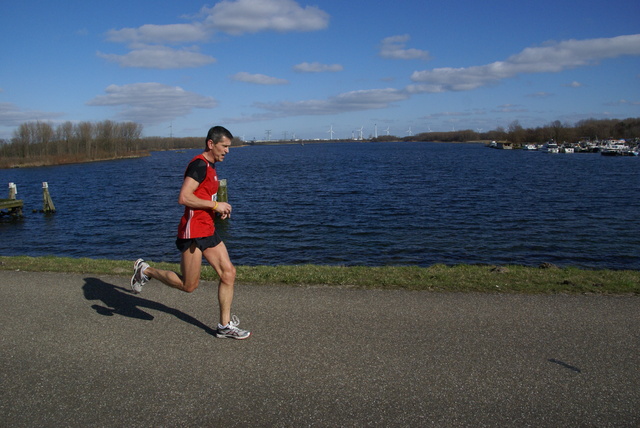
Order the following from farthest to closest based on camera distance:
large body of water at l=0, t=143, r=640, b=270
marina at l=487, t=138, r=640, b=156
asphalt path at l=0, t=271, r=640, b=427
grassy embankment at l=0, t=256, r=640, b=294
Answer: marina at l=487, t=138, r=640, b=156, large body of water at l=0, t=143, r=640, b=270, grassy embankment at l=0, t=256, r=640, b=294, asphalt path at l=0, t=271, r=640, b=427

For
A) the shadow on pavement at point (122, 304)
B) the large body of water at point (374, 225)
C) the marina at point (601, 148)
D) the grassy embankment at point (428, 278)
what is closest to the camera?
the shadow on pavement at point (122, 304)

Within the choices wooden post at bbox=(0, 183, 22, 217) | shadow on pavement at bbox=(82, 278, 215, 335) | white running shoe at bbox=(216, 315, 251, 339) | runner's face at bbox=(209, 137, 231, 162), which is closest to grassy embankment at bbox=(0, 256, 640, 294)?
shadow on pavement at bbox=(82, 278, 215, 335)

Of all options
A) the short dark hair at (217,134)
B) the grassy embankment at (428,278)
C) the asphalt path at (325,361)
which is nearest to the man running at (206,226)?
the short dark hair at (217,134)

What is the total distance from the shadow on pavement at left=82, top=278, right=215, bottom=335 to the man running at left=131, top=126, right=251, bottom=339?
1.53ft

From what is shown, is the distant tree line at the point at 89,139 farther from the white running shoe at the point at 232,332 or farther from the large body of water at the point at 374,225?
the white running shoe at the point at 232,332

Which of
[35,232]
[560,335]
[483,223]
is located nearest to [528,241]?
[483,223]

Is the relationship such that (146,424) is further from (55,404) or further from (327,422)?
(327,422)

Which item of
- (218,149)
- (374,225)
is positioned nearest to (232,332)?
(218,149)

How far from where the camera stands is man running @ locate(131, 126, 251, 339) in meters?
5.35

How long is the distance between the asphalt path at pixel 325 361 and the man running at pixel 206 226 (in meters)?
0.46

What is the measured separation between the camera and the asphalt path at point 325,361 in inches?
158

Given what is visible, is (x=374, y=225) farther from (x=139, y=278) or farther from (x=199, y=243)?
(x=199, y=243)

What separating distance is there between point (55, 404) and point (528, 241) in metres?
18.1

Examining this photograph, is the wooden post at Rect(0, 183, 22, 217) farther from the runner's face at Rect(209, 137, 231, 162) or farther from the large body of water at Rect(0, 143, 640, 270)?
the runner's face at Rect(209, 137, 231, 162)
